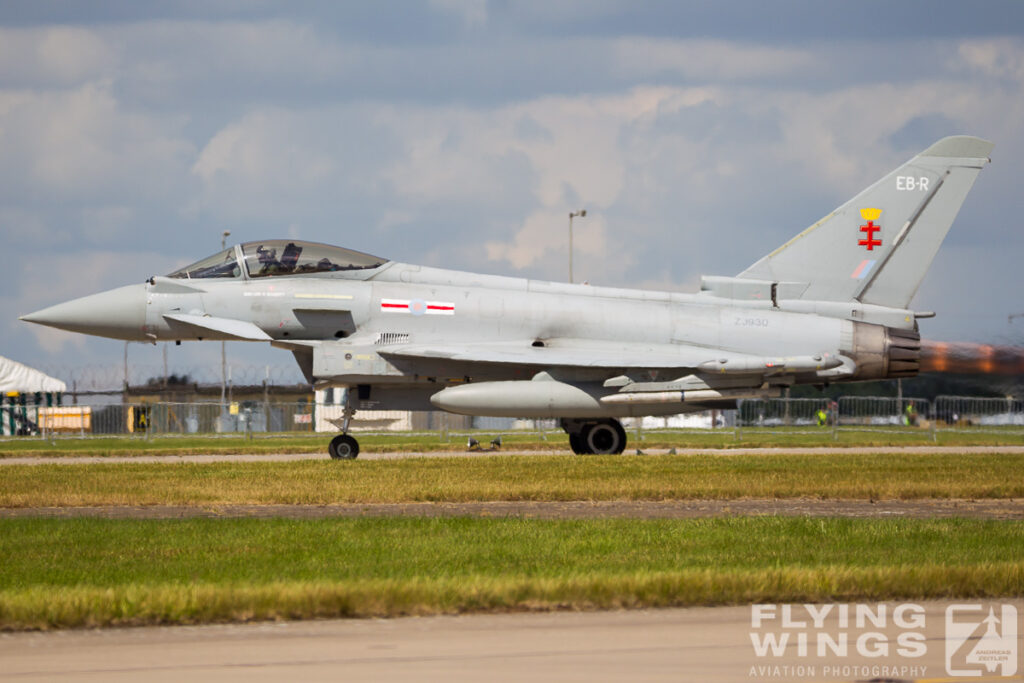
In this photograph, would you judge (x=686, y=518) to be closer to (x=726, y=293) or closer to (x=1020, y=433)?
(x=726, y=293)

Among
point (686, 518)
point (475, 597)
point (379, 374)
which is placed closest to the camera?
point (475, 597)

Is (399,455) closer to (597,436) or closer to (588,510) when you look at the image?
(597,436)

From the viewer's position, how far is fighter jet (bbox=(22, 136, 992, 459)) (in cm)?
2041

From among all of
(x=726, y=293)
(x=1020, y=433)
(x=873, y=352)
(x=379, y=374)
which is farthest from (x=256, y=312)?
(x=1020, y=433)

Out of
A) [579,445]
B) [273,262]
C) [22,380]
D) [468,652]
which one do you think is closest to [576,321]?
[579,445]

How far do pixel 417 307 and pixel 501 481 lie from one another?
6.35 metres

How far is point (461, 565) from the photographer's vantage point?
816 centimetres

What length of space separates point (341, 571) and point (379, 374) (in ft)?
42.1

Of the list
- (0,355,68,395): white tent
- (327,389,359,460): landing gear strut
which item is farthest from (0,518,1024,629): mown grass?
(0,355,68,395): white tent

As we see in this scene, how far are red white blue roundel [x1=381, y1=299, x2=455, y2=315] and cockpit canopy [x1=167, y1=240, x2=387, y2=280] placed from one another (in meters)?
0.95

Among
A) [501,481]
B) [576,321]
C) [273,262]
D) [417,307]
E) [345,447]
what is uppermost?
[273,262]

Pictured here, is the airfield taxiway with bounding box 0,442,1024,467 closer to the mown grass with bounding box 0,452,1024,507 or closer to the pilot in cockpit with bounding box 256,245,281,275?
the mown grass with bounding box 0,452,1024,507

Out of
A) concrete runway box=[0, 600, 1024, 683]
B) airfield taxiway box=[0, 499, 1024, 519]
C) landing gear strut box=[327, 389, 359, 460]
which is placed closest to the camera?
concrete runway box=[0, 600, 1024, 683]

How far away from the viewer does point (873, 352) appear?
20922 millimetres
